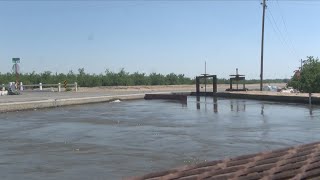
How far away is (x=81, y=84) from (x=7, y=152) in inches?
2343

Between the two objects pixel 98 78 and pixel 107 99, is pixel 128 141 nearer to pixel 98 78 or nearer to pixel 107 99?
pixel 107 99

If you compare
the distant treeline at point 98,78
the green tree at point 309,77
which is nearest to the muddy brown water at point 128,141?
the green tree at point 309,77

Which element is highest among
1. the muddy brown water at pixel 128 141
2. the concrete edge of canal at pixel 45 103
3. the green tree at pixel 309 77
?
the green tree at pixel 309 77

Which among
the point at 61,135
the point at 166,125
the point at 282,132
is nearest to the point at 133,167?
the point at 61,135

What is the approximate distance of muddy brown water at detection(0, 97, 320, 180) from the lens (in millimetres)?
9414

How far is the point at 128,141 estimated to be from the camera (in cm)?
1298

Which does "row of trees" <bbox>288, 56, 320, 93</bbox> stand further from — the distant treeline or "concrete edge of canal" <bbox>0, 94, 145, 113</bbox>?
the distant treeline

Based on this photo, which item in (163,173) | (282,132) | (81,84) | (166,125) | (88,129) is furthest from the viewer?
(81,84)

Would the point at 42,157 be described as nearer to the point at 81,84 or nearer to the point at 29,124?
the point at 29,124

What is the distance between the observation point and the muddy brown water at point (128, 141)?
30.9ft

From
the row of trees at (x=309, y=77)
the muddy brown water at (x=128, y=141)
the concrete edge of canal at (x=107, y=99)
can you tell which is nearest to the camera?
the muddy brown water at (x=128, y=141)

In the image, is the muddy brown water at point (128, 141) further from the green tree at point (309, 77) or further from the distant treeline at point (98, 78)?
the distant treeline at point (98, 78)

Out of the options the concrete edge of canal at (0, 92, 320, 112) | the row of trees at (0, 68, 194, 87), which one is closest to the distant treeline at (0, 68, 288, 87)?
the row of trees at (0, 68, 194, 87)

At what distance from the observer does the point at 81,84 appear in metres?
70.2
